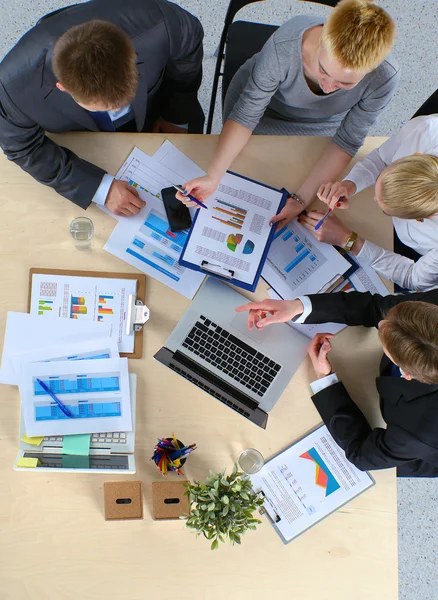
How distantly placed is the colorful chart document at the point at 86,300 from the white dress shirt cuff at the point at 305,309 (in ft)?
1.55

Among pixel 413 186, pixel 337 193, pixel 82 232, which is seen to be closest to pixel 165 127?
pixel 82 232

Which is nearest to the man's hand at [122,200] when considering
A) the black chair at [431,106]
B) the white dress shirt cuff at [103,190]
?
the white dress shirt cuff at [103,190]

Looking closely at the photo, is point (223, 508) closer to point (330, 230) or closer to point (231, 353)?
point (231, 353)

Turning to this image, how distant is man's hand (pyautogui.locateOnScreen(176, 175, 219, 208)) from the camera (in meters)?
1.43

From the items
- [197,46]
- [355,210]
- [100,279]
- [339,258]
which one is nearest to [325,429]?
[339,258]

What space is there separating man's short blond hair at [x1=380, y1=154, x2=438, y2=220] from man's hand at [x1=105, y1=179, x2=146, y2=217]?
0.69m

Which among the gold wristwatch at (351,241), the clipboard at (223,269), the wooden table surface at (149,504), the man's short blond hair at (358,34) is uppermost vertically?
the man's short blond hair at (358,34)

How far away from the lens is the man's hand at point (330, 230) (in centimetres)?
148

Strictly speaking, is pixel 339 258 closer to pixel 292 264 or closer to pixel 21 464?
pixel 292 264

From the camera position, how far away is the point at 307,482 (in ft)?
4.53

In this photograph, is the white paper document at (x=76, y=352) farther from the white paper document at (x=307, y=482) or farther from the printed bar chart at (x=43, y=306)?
the white paper document at (x=307, y=482)

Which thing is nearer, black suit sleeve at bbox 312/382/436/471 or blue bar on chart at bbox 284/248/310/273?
black suit sleeve at bbox 312/382/436/471

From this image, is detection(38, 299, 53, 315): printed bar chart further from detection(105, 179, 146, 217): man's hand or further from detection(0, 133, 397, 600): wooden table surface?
detection(105, 179, 146, 217): man's hand

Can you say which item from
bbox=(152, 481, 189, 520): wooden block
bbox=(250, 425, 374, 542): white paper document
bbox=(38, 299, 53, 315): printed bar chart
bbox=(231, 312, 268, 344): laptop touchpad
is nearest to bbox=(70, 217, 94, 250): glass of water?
bbox=(38, 299, 53, 315): printed bar chart
